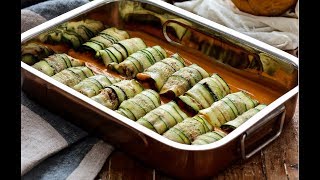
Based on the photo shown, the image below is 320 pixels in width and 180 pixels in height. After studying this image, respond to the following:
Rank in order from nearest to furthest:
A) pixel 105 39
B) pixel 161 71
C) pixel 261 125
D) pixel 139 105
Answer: pixel 261 125, pixel 139 105, pixel 161 71, pixel 105 39

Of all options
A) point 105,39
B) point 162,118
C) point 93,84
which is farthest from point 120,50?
point 162,118

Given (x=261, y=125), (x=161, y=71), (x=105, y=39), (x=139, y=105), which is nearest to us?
(x=261, y=125)

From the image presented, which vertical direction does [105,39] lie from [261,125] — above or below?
below

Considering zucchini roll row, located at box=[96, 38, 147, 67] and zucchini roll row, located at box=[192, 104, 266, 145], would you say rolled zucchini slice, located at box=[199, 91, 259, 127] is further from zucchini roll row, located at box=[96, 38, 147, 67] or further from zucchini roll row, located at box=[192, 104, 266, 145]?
zucchini roll row, located at box=[96, 38, 147, 67]

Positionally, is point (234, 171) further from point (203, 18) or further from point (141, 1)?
point (141, 1)

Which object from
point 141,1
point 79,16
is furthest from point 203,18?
point 79,16

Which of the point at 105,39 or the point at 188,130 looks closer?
the point at 188,130

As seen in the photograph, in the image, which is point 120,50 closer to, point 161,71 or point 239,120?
point 161,71
